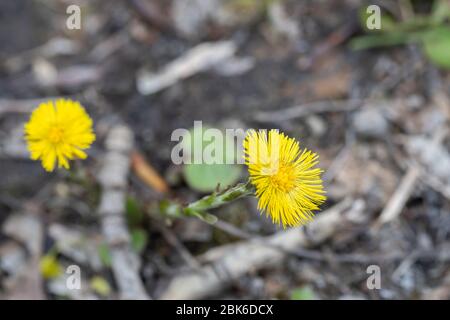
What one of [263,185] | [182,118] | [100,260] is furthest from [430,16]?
[100,260]

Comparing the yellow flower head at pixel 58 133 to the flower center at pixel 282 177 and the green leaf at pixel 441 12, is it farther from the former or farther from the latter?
the green leaf at pixel 441 12

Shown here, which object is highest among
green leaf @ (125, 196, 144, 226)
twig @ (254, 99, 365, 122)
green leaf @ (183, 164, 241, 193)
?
twig @ (254, 99, 365, 122)

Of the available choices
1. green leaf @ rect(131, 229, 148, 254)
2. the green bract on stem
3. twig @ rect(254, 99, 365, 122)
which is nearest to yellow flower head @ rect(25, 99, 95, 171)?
the green bract on stem

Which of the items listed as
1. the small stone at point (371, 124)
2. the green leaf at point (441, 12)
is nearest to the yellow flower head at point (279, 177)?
the small stone at point (371, 124)

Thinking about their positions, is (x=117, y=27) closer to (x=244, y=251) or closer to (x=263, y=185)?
(x=244, y=251)

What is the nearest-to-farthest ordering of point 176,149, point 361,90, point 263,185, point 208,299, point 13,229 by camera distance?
point 263,185 → point 208,299 → point 13,229 → point 176,149 → point 361,90

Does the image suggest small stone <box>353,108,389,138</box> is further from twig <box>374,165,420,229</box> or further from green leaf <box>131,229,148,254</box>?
green leaf <box>131,229,148,254</box>
